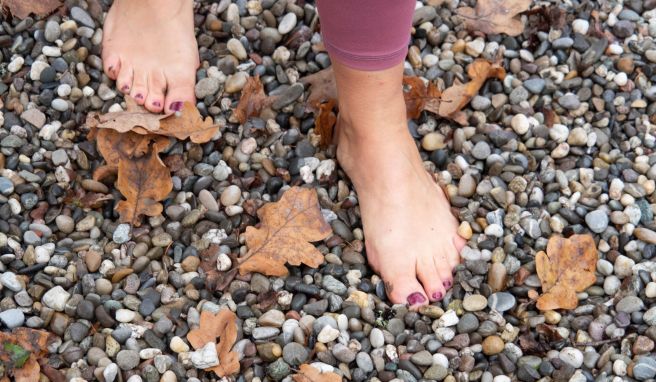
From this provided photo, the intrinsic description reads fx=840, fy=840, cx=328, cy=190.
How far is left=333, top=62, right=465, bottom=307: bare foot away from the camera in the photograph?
76.2 inches

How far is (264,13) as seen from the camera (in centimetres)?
240

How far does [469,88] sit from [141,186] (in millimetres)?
902

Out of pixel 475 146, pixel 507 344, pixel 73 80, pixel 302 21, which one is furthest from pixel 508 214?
pixel 73 80

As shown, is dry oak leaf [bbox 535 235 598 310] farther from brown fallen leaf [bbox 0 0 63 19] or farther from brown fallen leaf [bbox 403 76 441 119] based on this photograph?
brown fallen leaf [bbox 0 0 63 19]

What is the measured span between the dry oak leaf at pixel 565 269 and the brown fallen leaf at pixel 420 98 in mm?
495

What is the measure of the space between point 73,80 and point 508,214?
1.18m

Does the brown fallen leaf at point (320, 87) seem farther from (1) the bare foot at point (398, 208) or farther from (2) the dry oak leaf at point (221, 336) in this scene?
(2) the dry oak leaf at point (221, 336)

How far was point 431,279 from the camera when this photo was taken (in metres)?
1.94

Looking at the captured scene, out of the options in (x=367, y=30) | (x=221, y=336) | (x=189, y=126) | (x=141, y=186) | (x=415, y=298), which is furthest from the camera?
(x=189, y=126)

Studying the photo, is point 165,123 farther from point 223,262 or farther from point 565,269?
point 565,269

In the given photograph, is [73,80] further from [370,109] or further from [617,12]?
[617,12]

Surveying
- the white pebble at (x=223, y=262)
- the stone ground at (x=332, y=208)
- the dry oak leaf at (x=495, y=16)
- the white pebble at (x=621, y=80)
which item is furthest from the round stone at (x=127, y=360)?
the white pebble at (x=621, y=80)

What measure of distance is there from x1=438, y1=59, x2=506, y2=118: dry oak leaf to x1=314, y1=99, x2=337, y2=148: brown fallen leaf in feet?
0.95

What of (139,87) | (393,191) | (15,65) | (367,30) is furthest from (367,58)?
(15,65)
